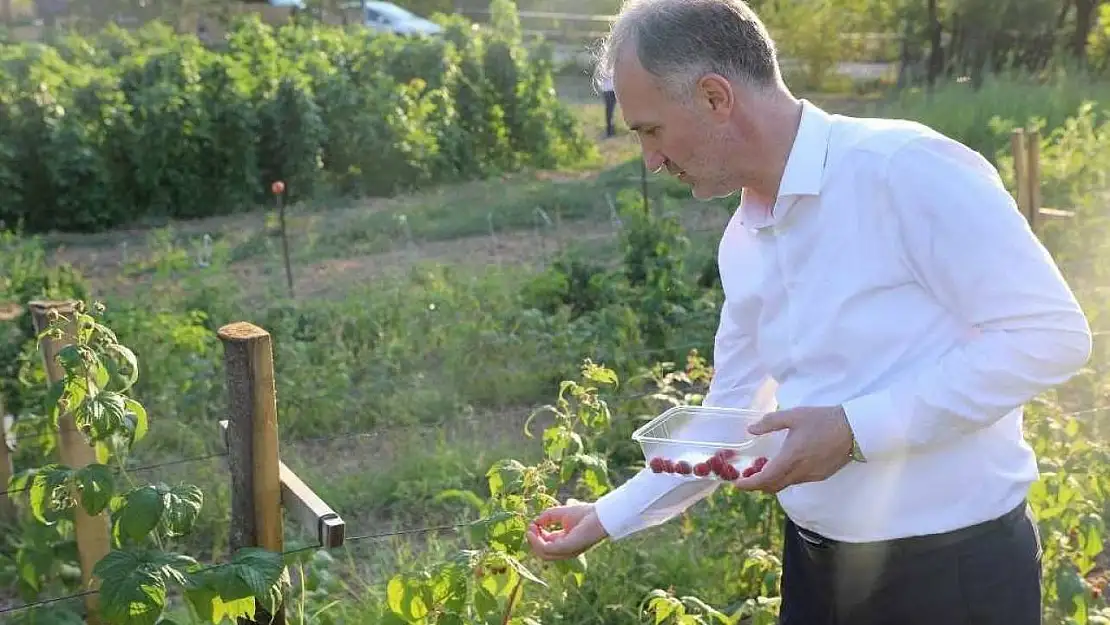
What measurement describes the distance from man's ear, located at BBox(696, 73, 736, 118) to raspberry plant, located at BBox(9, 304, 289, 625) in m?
1.19

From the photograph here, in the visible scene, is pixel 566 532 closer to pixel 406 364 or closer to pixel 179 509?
pixel 179 509

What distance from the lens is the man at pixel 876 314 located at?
1512 millimetres

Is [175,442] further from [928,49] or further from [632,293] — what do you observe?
[928,49]

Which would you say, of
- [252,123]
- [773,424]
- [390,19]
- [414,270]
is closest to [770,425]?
[773,424]

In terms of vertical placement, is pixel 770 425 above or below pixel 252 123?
above

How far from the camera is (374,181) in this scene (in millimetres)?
12656

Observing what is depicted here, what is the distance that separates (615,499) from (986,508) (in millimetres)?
613

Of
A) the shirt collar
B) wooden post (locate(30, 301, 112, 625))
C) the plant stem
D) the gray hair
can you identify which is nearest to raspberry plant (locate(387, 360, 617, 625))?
the plant stem

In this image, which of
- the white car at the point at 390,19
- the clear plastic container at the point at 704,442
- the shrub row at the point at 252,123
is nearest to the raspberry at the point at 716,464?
the clear plastic container at the point at 704,442

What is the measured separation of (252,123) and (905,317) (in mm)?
11157

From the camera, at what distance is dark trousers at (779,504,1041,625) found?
1.67m

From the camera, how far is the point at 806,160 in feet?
5.34

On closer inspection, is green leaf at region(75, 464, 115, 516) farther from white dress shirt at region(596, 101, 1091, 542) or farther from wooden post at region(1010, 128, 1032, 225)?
wooden post at region(1010, 128, 1032, 225)

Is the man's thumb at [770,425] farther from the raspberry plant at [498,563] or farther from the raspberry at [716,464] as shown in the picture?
the raspberry plant at [498,563]
